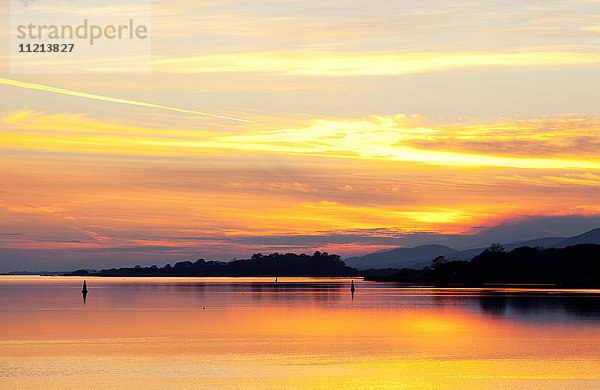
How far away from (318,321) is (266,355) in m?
26.7

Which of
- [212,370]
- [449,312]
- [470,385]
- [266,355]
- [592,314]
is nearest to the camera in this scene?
[470,385]

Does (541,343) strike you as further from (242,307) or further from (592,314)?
(242,307)

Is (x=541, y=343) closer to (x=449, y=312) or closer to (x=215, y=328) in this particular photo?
(x=215, y=328)

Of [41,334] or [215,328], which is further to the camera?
[215,328]

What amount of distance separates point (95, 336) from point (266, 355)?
16.6 meters

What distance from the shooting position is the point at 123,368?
4050 cm

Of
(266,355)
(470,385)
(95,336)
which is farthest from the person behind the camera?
(95,336)

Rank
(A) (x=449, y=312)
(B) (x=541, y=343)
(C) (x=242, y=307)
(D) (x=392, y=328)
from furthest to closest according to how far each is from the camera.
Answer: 1. (C) (x=242, y=307)
2. (A) (x=449, y=312)
3. (D) (x=392, y=328)
4. (B) (x=541, y=343)

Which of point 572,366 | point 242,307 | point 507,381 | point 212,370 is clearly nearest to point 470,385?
point 507,381

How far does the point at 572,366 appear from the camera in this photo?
41.2 m

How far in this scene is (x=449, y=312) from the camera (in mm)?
85250

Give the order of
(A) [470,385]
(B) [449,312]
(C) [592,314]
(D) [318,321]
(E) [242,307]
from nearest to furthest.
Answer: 1. (A) [470,385]
2. (D) [318,321]
3. (C) [592,314]
4. (B) [449,312]
5. (E) [242,307]

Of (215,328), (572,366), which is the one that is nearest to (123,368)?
(572,366)

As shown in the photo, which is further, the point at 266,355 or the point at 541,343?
the point at 541,343
